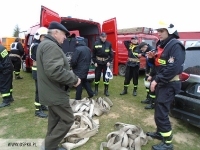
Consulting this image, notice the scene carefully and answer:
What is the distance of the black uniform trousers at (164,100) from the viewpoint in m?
2.55

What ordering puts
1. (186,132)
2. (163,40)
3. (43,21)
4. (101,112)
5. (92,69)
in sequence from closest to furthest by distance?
(163,40) < (186,132) < (101,112) < (43,21) < (92,69)

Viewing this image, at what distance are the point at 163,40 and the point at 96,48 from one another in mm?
2820

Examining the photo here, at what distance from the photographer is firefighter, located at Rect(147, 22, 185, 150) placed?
7.95ft

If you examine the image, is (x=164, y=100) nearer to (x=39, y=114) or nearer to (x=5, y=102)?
(x=39, y=114)

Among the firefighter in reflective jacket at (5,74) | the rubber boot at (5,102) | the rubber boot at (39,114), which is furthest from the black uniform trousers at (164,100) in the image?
the rubber boot at (5,102)

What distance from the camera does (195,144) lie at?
9.63 feet

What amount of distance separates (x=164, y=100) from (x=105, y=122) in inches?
58.9

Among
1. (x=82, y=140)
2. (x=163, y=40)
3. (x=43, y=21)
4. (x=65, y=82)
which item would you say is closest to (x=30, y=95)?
(x=43, y=21)

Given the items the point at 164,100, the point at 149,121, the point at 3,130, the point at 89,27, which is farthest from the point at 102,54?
the point at 3,130

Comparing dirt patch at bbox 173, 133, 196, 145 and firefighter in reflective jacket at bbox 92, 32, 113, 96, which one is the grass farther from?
firefighter in reflective jacket at bbox 92, 32, 113, 96

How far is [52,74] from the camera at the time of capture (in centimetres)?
200

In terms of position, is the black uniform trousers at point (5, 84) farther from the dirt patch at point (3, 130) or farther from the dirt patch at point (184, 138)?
the dirt patch at point (184, 138)

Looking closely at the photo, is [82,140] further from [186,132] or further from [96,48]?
[96,48]

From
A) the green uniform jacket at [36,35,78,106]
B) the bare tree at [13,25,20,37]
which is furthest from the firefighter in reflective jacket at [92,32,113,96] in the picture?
the bare tree at [13,25,20,37]
